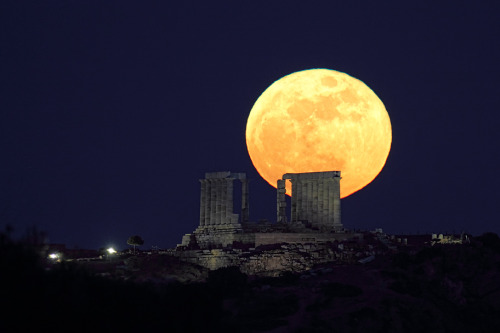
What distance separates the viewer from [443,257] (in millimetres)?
108750

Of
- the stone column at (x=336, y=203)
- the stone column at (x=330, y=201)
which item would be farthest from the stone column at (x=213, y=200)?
the stone column at (x=336, y=203)

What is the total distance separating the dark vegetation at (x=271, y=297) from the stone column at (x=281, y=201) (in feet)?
63.6

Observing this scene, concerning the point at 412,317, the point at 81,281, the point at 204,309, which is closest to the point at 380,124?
the point at 412,317

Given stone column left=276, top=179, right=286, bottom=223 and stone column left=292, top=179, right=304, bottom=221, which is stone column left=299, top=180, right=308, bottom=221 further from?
stone column left=276, top=179, right=286, bottom=223

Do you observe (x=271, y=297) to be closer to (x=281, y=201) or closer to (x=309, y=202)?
(x=309, y=202)

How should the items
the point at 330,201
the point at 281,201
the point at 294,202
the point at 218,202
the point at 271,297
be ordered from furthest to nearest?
the point at 218,202, the point at 281,201, the point at 294,202, the point at 330,201, the point at 271,297

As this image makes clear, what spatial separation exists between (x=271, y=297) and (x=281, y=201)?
102 feet

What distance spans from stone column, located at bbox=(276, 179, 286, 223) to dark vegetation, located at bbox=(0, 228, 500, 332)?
19382 mm

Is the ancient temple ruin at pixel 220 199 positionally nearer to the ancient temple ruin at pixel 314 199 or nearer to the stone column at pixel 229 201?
the stone column at pixel 229 201

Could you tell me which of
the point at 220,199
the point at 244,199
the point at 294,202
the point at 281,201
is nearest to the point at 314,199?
the point at 294,202

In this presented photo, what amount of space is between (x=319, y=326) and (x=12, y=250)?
124 feet

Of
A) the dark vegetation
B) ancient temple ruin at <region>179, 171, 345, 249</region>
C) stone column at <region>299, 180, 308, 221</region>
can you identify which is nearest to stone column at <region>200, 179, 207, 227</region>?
ancient temple ruin at <region>179, 171, 345, 249</region>

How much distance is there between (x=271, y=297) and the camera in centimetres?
9800

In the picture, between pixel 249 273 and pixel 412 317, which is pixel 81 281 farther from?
pixel 249 273
